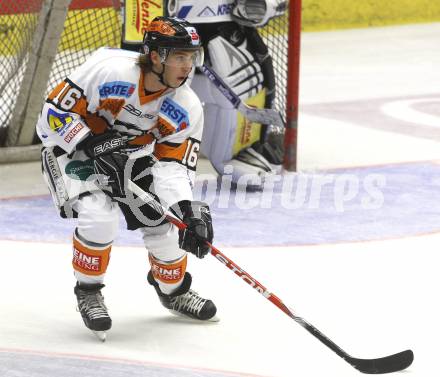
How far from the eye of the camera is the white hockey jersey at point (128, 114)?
381cm

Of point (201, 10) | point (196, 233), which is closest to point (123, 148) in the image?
point (196, 233)

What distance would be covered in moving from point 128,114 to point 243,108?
7.25 feet

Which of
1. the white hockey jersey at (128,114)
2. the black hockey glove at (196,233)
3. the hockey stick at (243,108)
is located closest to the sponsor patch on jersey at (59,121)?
the white hockey jersey at (128,114)

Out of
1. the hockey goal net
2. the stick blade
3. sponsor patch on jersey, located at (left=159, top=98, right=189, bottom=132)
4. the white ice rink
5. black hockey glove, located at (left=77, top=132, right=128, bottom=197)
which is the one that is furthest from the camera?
the hockey goal net

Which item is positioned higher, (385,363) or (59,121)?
(59,121)

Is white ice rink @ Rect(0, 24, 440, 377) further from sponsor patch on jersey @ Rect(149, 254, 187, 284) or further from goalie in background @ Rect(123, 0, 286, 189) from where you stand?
goalie in background @ Rect(123, 0, 286, 189)

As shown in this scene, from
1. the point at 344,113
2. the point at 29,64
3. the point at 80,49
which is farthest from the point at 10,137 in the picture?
the point at 344,113

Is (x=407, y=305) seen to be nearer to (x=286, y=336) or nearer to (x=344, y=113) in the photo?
(x=286, y=336)

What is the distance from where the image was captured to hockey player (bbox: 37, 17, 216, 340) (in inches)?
148

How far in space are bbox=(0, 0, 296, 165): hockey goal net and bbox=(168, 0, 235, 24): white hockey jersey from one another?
80 centimetres

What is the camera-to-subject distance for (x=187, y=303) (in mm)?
4070

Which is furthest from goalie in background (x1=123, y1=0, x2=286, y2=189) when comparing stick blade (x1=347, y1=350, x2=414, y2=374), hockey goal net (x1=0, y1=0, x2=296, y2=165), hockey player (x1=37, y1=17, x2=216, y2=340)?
stick blade (x1=347, y1=350, x2=414, y2=374)

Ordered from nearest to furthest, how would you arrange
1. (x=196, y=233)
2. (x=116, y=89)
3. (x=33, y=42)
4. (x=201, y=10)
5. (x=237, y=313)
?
1. (x=196, y=233)
2. (x=116, y=89)
3. (x=237, y=313)
4. (x=201, y=10)
5. (x=33, y=42)

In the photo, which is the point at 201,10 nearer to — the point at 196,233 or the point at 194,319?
the point at 194,319
